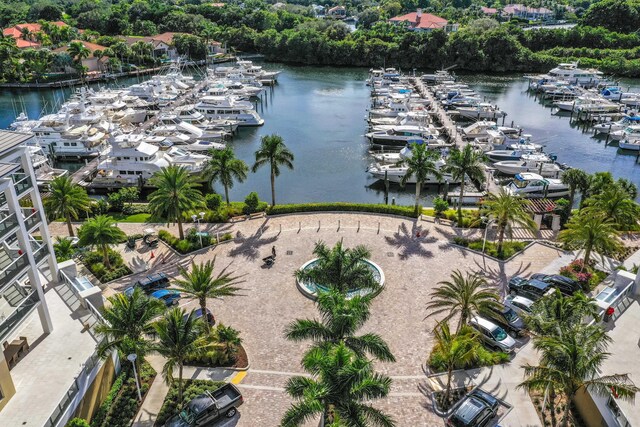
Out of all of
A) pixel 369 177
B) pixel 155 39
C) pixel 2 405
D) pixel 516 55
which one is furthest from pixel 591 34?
pixel 2 405

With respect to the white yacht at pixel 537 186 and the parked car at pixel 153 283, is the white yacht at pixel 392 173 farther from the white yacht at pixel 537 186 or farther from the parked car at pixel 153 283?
the parked car at pixel 153 283

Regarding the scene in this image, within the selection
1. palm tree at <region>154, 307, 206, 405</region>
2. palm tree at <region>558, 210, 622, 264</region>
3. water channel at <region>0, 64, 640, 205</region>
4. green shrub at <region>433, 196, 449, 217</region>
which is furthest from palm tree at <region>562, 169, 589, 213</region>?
palm tree at <region>154, 307, 206, 405</region>

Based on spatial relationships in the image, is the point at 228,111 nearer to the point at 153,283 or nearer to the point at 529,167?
the point at 529,167

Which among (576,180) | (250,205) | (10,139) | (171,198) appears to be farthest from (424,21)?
(10,139)

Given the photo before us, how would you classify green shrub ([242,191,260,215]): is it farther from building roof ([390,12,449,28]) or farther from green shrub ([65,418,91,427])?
building roof ([390,12,449,28])

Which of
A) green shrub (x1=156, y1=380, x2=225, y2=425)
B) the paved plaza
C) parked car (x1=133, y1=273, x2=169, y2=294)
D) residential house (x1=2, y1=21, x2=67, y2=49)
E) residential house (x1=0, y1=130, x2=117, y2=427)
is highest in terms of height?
residential house (x1=2, y1=21, x2=67, y2=49)

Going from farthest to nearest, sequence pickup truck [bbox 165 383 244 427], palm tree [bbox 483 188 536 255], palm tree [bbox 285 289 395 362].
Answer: palm tree [bbox 483 188 536 255]
pickup truck [bbox 165 383 244 427]
palm tree [bbox 285 289 395 362]

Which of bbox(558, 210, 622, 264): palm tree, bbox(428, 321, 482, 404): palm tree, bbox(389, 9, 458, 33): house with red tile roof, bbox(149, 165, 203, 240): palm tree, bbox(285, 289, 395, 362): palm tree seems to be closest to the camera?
bbox(285, 289, 395, 362): palm tree
